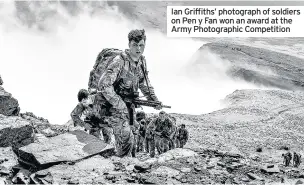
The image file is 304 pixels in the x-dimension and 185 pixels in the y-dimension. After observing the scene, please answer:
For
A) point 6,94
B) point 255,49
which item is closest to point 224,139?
point 6,94

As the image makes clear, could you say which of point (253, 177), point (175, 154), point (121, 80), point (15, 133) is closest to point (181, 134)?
point (175, 154)

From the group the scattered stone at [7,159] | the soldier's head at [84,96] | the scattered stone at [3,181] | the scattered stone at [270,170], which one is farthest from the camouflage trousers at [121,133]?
the scattered stone at [270,170]

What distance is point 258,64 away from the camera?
27.0 meters

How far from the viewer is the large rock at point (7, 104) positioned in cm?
823

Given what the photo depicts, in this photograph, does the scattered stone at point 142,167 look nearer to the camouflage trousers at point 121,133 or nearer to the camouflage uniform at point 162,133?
the camouflage trousers at point 121,133

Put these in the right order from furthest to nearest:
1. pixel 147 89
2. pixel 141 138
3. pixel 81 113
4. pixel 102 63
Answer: pixel 141 138
pixel 81 113
pixel 147 89
pixel 102 63

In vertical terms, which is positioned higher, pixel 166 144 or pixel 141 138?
pixel 141 138

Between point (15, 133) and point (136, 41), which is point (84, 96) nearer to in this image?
point (136, 41)

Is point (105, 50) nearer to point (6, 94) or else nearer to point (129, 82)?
point (129, 82)

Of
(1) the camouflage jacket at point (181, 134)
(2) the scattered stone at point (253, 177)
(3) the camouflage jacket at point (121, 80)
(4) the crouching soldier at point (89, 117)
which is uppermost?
(3) the camouflage jacket at point (121, 80)

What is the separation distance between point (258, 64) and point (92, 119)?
20.8 m

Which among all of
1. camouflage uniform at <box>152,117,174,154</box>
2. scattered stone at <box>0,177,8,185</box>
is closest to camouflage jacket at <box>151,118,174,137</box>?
camouflage uniform at <box>152,117,174,154</box>

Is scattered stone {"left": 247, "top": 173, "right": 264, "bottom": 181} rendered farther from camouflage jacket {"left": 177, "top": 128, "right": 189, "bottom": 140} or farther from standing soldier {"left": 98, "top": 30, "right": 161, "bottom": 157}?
camouflage jacket {"left": 177, "top": 128, "right": 189, "bottom": 140}

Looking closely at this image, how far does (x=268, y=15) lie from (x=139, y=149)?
8.72 m
